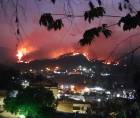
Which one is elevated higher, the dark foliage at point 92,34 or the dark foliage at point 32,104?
the dark foliage at point 32,104

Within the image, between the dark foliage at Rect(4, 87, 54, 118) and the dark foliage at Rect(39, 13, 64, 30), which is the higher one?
the dark foliage at Rect(4, 87, 54, 118)

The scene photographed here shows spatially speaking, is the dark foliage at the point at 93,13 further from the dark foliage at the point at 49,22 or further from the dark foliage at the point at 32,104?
the dark foliage at the point at 32,104

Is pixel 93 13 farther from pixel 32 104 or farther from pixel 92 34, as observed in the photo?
pixel 32 104

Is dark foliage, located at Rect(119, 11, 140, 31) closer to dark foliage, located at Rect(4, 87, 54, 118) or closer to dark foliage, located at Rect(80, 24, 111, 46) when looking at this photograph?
dark foliage, located at Rect(80, 24, 111, 46)

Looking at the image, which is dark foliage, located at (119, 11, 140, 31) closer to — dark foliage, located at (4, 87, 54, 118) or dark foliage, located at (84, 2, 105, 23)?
dark foliage, located at (84, 2, 105, 23)

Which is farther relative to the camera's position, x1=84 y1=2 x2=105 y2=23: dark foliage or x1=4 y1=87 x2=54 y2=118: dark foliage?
x1=4 y1=87 x2=54 y2=118: dark foliage

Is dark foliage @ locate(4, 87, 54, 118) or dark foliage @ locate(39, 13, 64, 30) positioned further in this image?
dark foliage @ locate(4, 87, 54, 118)

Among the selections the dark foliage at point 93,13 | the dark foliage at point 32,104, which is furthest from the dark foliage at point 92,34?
the dark foliage at point 32,104

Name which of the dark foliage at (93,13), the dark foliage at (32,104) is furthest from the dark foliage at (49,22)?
the dark foliage at (32,104)

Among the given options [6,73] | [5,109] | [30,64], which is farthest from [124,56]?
[30,64]

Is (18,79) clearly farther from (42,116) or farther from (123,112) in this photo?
(123,112)

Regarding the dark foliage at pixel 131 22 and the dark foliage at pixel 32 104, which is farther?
the dark foliage at pixel 32 104

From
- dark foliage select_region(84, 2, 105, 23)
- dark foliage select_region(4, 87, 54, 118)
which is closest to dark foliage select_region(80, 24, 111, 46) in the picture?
dark foliage select_region(84, 2, 105, 23)
